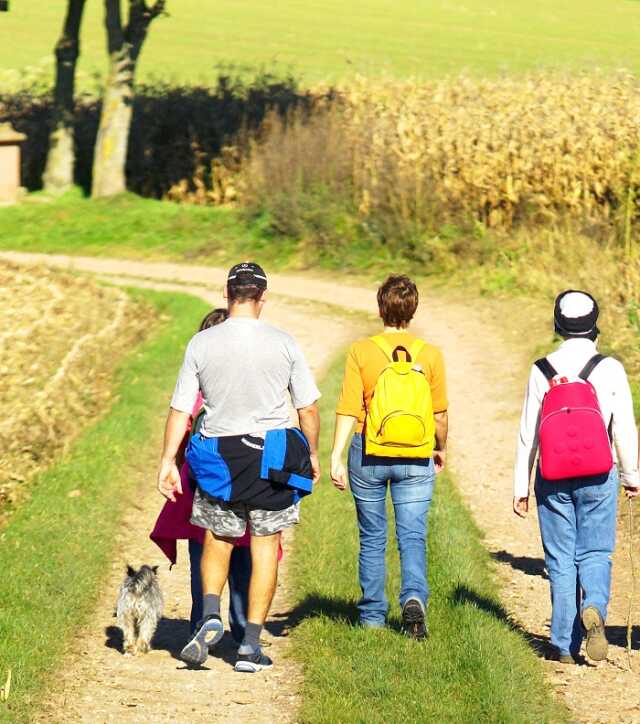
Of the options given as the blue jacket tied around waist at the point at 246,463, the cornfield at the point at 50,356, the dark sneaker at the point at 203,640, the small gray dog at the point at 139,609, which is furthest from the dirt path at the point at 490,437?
the cornfield at the point at 50,356

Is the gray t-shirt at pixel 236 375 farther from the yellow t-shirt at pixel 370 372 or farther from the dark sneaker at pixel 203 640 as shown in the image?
the dark sneaker at pixel 203 640

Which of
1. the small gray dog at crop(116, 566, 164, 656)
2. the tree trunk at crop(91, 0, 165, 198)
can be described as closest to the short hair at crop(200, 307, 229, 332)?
the small gray dog at crop(116, 566, 164, 656)

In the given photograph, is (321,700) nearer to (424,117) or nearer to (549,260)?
(549,260)

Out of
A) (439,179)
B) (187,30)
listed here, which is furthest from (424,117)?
(187,30)

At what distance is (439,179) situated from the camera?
2428 cm

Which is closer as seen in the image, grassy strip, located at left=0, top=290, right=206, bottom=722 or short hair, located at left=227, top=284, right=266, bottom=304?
short hair, located at left=227, top=284, right=266, bottom=304

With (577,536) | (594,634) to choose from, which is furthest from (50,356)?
(594,634)

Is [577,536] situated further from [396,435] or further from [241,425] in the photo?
[241,425]

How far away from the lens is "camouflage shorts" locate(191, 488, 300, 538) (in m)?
7.18

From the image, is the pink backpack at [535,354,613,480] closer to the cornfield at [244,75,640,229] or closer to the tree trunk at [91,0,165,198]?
the cornfield at [244,75,640,229]

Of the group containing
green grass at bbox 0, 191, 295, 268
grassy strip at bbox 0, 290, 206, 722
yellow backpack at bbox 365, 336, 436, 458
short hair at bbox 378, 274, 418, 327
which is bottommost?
green grass at bbox 0, 191, 295, 268

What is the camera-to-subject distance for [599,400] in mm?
7227

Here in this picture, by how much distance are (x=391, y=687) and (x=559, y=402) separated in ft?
5.21

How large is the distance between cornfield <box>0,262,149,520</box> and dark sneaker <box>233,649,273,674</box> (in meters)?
4.31
